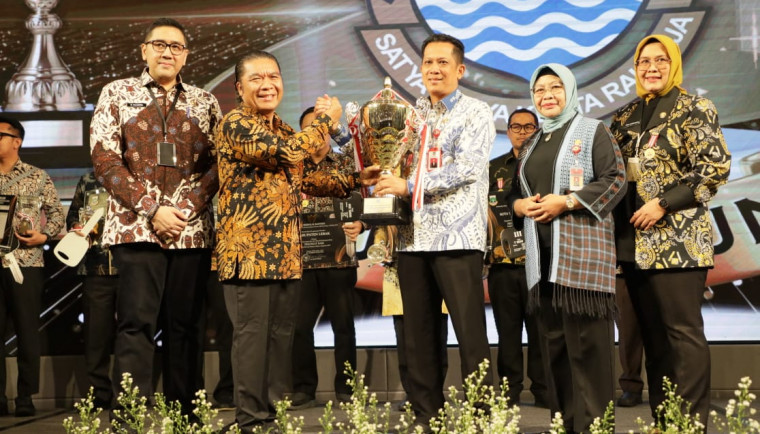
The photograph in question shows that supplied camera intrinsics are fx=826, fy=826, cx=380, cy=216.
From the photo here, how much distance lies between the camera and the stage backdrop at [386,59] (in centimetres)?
505

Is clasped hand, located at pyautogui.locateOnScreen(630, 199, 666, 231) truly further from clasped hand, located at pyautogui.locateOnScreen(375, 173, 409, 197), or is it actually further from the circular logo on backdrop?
the circular logo on backdrop

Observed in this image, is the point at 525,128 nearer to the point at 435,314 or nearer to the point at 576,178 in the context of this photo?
the point at 576,178

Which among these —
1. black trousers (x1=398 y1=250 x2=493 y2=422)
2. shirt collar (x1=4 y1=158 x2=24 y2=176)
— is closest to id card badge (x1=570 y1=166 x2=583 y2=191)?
black trousers (x1=398 y1=250 x2=493 y2=422)

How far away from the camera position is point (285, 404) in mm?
2541

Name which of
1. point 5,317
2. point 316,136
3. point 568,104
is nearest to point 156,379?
point 5,317

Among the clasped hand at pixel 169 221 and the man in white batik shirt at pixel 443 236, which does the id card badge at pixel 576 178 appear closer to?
the man in white batik shirt at pixel 443 236

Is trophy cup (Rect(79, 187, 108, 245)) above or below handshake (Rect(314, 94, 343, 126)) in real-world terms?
below

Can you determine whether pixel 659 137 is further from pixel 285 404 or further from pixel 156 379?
pixel 156 379

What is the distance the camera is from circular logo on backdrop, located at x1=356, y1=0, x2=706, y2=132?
16.9 feet

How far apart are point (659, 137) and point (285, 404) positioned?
1808 mm

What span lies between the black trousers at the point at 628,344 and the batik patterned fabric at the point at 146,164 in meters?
2.47

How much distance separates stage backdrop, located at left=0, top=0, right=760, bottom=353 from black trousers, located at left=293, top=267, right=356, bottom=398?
389 mm

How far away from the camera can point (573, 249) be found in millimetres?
3064

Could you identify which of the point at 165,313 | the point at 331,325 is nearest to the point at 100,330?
the point at 331,325
